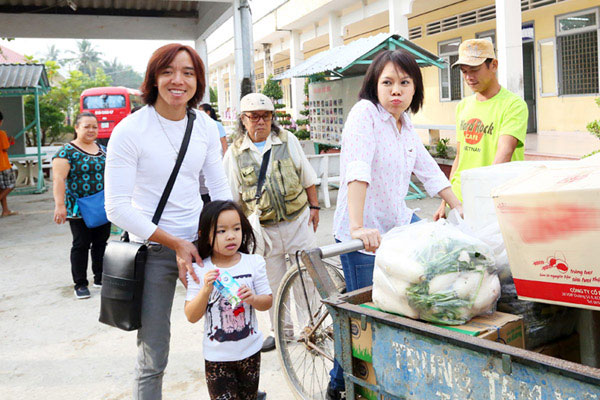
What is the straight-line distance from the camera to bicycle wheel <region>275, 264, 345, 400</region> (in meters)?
2.96

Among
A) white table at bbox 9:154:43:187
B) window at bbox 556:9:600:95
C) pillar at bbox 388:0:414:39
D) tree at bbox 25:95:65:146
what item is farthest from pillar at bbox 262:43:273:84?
window at bbox 556:9:600:95

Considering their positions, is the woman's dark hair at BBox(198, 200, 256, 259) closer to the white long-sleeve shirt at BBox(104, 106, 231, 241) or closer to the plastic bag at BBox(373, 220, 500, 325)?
the white long-sleeve shirt at BBox(104, 106, 231, 241)

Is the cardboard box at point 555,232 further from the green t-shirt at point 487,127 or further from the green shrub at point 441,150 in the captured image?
the green shrub at point 441,150

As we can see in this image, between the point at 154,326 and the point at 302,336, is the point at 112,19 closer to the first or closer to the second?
the point at 302,336

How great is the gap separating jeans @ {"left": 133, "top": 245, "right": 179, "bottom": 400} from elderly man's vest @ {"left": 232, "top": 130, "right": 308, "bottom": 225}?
146 centimetres

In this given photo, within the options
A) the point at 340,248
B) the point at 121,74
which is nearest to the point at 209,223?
the point at 340,248

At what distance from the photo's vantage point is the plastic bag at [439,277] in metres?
1.74

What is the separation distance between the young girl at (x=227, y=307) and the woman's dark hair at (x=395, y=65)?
80 cm

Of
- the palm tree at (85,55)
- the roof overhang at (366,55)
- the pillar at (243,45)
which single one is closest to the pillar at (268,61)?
the pillar at (243,45)

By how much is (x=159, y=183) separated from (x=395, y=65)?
3.70 feet

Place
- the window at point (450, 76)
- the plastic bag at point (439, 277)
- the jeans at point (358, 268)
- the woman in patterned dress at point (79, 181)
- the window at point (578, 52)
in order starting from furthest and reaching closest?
the window at point (450, 76) < the window at point (578, 52) < the woman in patterned dress at point (79, 181) < the jeans at point (358, 268) < the plastic bag at point (439, 277)

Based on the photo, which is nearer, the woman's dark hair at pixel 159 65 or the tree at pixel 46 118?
the woman's dark hair at pixel 159 65

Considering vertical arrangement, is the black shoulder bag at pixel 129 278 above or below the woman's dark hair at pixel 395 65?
below

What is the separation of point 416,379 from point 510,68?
29.9 ft
